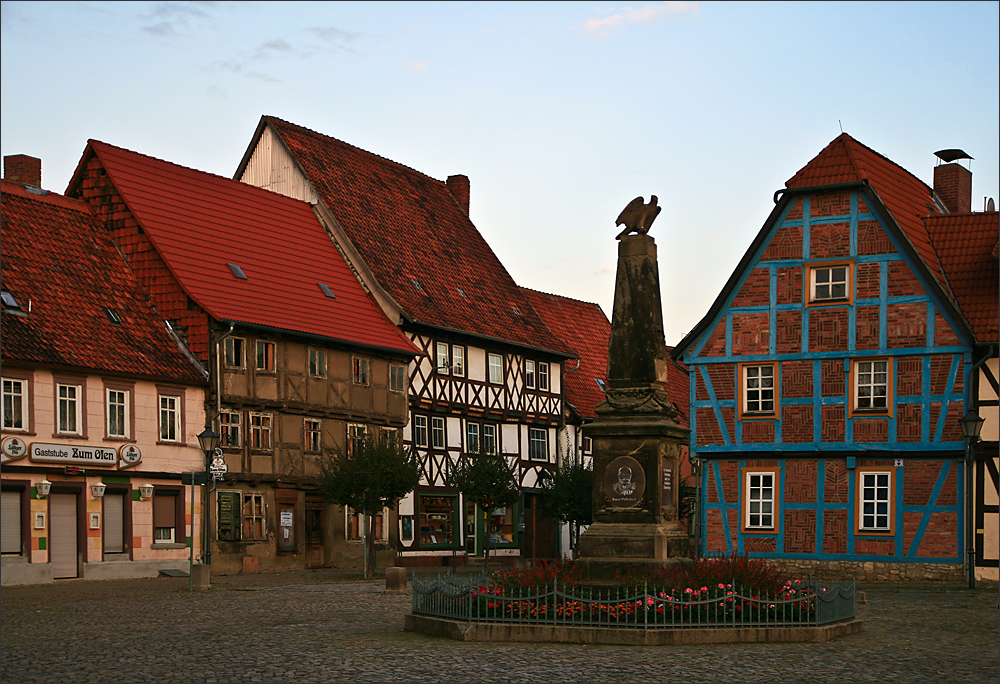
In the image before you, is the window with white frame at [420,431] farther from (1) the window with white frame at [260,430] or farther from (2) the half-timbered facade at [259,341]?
(1) the window with white frame at [260,430]

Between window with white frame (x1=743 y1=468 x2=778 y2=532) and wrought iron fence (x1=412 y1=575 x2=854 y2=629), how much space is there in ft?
50.5

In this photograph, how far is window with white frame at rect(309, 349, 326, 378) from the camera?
37.8 m

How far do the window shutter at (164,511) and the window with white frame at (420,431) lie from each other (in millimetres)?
10222

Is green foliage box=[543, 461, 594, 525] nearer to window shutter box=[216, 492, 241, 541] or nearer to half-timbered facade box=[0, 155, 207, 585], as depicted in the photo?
window shutter box=[216, 492, 241, 541]

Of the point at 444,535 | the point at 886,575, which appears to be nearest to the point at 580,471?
the point at 444,535

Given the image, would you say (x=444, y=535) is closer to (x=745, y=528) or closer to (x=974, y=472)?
(x=745, y=528)

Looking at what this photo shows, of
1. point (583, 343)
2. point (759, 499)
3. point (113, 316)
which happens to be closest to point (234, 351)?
point (113, 316)

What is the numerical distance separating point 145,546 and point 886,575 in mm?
17069

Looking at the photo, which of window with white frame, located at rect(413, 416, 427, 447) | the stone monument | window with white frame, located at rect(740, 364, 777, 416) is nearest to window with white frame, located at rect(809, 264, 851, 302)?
window with white frame, located at rect(740, 364, 777, 416)

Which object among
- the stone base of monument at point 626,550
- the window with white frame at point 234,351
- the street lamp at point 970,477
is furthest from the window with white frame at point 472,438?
the stone base of monument at point 626,550

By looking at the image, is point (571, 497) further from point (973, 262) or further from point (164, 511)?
point (973, 262)

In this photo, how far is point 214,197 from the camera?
3962 centimetres

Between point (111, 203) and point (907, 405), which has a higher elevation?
point (111, 203)

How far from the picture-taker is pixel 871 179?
110 feet
